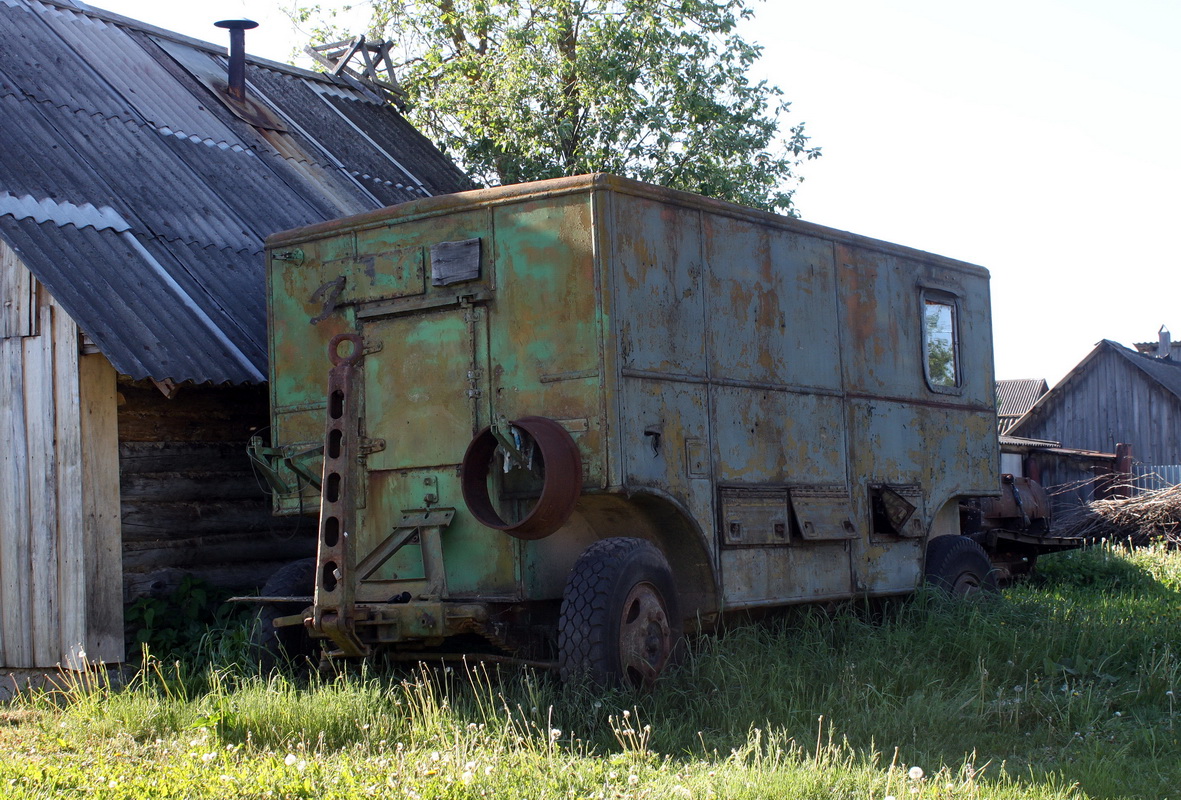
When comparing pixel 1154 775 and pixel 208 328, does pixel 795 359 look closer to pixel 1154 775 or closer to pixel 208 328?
pixel 1154 775

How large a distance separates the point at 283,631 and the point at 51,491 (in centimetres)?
195

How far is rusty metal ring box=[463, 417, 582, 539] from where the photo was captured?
6.59 metres

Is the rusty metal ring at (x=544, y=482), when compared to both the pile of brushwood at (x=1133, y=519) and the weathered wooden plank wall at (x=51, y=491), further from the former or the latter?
the pile of brushwood at (x=1133, y=519)

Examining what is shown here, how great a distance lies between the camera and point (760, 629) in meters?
7.93

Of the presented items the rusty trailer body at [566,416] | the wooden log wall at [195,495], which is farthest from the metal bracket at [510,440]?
the wooden log wall at [195,495]

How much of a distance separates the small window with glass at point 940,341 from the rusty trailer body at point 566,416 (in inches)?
44.5

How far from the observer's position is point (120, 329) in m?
8.16

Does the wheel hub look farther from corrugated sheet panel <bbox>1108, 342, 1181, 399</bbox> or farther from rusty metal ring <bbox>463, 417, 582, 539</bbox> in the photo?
corrugated sheet panel <bbox>1108, 342, 1181, 399</bbox>

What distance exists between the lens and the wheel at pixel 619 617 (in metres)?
6.40

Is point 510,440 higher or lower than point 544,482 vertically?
higher

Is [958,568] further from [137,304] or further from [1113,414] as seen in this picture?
[1113,414]

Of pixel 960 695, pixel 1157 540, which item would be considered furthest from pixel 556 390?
pixel 1157 540

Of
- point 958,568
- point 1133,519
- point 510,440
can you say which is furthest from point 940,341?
point 1133,519

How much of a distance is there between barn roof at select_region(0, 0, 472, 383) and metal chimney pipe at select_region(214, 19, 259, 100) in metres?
0.16
